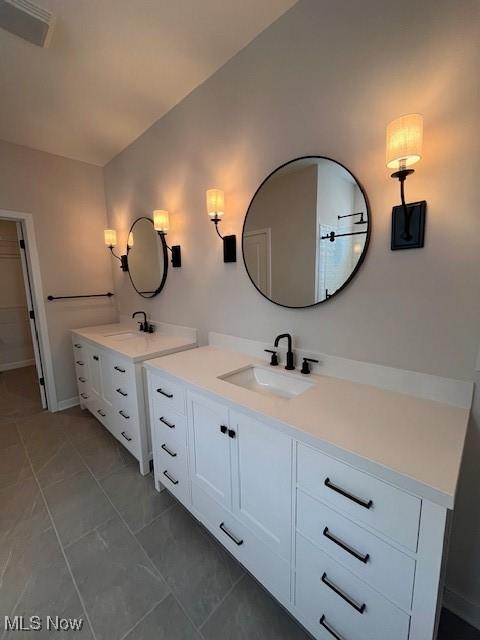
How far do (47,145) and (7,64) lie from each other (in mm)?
1048

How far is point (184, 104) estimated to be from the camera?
1941mm

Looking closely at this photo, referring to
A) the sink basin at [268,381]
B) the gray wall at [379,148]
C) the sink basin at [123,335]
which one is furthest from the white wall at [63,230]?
the sink basin at [268,381]

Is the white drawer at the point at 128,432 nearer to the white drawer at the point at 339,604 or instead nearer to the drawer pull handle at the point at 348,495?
the white drawer at the point at 339,604

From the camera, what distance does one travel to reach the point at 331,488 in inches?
32.9

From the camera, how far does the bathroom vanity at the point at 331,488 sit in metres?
0.71

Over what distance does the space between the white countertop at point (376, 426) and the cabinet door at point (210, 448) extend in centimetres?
10

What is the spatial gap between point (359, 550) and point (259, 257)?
1365 millimetres

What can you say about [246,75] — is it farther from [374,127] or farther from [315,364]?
[315,364]

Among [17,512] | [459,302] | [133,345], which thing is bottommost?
[17,512]

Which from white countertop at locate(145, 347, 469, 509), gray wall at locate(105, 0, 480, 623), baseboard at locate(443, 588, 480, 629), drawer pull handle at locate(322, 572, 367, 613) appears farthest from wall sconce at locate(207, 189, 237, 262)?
baseboard at locate(443, 588, 480, 629)

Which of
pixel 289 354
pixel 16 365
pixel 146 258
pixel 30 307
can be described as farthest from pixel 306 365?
pixel 16 365

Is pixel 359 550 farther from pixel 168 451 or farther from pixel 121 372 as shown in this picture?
pixel 121 372

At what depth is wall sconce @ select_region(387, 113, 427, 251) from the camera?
36.5 inches

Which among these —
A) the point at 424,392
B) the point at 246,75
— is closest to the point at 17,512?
the point at 424,392
